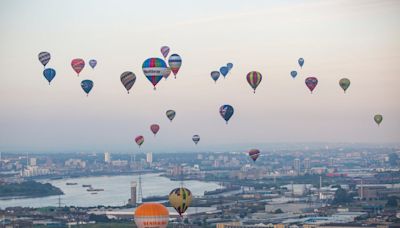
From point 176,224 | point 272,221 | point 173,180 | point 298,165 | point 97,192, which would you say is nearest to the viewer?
point 176,224

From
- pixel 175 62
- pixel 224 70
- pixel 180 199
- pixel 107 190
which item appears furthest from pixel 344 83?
pixel 107 190

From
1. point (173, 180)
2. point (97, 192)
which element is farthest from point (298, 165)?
point (97, 192)

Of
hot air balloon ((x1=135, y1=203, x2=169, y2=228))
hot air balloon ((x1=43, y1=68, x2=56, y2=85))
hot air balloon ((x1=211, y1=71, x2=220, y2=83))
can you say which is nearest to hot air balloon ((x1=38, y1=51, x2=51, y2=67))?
hot air balloon ((x1=43, y1=68, x2=56, y2=85))

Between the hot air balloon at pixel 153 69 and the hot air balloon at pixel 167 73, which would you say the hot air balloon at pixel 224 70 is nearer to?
the hot air balloon at pixel 167 73

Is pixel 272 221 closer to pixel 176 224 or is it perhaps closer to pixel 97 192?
pixel 176 224

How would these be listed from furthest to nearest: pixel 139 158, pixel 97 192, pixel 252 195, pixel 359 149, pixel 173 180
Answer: pixel 139 158 → pixel 359 149 → pixel 173 180 → pixel 97 192 → pixel 252 195

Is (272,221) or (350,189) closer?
(272,221)

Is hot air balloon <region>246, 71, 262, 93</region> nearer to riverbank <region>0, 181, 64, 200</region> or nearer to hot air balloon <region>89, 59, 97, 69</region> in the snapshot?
hot air balloon <region>89, 59, 97, 69</region>
